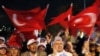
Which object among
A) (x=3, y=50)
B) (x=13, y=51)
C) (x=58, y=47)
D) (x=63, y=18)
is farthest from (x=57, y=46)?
(x=3, y=50)

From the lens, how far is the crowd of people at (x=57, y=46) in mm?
5828

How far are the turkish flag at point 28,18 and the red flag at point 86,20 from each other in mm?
509

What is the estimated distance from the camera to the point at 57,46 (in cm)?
582

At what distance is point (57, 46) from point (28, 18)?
28.2 inches

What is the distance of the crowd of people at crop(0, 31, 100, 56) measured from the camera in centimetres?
583

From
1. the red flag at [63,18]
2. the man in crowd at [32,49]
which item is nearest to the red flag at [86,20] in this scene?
the red flag at [63,18]

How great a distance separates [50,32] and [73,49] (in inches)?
18.2

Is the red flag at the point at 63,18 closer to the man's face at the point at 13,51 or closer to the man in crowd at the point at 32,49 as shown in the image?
the man in crowd at the point at 32,49

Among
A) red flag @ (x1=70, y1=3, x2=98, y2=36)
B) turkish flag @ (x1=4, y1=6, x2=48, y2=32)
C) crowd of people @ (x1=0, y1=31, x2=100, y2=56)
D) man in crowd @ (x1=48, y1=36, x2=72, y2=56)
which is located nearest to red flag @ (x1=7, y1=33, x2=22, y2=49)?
crowd of people @ (x1=0, y1=31, x2=100, y2=56)

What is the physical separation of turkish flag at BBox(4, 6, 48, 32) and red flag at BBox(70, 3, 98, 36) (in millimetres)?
509

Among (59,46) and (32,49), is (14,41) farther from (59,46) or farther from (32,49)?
(59,46)

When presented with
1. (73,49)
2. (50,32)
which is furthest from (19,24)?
(73,49)

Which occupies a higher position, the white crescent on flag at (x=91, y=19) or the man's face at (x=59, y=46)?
the white crescent on flag at (x=91, y=19)

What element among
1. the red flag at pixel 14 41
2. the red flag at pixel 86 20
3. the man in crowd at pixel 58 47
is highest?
the red flag at pixel 86 20
